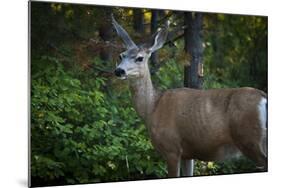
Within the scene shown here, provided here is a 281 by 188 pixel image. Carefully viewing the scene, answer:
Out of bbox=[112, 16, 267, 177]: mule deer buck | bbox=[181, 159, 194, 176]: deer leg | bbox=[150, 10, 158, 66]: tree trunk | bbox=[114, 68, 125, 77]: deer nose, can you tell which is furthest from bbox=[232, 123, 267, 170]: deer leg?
bbox=[114, 68, 125, 77]: deer nose

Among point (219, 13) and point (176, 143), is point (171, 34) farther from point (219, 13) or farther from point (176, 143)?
point (176, 143)

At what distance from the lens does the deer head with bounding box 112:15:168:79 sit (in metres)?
4.46

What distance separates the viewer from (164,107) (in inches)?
182

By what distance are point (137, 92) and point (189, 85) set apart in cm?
45

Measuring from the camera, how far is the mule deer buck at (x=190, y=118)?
180 inches

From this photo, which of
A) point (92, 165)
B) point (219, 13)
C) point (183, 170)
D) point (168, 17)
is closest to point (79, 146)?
point (92, 165)

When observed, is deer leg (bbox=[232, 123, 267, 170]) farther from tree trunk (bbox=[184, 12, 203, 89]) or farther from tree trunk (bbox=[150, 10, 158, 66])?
tree trunk (bbox=[150, 10, 158, 66])

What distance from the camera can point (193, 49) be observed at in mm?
4746

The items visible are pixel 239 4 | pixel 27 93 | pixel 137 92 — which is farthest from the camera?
pixel 239 4

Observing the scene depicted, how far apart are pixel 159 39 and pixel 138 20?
0.23 metres

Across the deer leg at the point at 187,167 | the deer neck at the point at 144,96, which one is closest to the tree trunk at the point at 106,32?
the deer neck at the point at 144,96

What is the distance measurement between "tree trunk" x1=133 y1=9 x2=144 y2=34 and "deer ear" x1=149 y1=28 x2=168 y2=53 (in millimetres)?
131

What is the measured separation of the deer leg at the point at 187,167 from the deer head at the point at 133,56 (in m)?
0.79

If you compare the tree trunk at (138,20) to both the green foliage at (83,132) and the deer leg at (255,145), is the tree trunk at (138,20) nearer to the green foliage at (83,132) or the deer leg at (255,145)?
the green foliage at (83,132)
